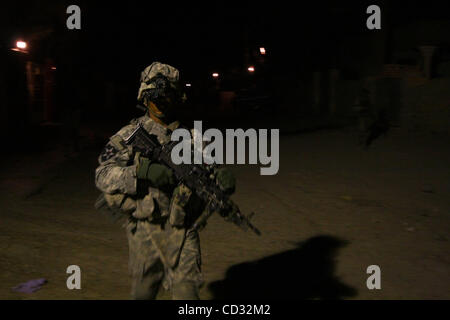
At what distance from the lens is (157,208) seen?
117 inches

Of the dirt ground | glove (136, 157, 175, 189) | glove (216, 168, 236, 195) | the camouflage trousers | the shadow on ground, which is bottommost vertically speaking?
the shadow on ground

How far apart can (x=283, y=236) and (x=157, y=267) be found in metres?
3.30

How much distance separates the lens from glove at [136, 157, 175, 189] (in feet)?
9.00

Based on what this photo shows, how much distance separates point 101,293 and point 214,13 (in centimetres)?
3834

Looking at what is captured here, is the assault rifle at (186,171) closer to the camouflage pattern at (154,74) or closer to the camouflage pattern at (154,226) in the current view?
the camouflage pattern at (154,226)

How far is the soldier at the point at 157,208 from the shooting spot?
294 cm

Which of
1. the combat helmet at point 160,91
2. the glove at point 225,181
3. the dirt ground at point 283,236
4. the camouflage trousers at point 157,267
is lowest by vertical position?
the dirt ground at point 283,236

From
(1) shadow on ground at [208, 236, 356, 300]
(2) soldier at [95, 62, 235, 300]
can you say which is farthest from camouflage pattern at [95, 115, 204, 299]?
(1) shadow on ground at [208, 236, 356, 300]

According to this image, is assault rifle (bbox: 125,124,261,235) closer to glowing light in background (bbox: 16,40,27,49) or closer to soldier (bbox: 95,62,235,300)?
soldier (bbox: 95,62,235,300)

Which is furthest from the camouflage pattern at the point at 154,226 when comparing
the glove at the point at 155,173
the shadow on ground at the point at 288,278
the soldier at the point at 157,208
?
the shadow on ground at the point at 288,278

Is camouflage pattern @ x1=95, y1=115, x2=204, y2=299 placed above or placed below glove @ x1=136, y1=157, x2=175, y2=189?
below

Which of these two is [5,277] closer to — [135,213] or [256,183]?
[135,213]

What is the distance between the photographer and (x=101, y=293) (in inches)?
169

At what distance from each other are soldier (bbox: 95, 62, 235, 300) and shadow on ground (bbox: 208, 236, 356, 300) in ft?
4.54
